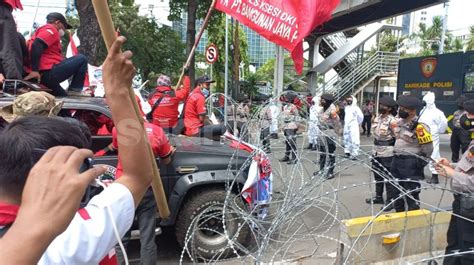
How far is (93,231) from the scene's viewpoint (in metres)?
1.19

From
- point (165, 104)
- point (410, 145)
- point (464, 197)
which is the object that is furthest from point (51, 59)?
point (410, 145)

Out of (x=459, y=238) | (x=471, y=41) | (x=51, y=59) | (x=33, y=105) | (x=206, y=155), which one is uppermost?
(x=471, y=41)

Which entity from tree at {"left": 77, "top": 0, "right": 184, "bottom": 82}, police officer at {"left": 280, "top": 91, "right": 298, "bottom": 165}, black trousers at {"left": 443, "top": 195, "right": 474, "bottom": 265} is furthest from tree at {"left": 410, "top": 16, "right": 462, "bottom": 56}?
black trousers at {"left": 443, "top": 195, "right": 474, "bottom": 265}

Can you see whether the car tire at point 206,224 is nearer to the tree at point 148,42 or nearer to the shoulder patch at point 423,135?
the shoulder patch at point 423,135

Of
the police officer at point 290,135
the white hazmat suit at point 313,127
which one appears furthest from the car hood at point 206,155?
the white hazmat suit at point 313,127

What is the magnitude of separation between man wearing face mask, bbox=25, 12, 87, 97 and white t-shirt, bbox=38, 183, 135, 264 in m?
3.50

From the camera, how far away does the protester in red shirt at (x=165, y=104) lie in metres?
6.46

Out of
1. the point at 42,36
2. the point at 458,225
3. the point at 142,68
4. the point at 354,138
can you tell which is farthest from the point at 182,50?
the point at 458,225

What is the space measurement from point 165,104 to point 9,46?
2.79m

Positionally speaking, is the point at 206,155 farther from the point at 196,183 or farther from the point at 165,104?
the point at 165,104

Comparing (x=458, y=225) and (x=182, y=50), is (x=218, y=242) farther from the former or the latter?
(x=182, y=50)

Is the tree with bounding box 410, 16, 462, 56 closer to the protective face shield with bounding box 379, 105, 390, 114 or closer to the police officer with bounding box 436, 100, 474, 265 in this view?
the protective face shield with bounding box 379, 105, 390, 114

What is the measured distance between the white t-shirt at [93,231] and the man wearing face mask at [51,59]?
11.5 feet

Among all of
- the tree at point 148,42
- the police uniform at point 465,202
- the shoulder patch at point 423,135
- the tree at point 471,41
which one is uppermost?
the tree at point 471,41
